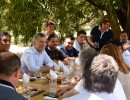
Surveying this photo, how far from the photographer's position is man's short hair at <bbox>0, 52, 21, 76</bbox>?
2.25m

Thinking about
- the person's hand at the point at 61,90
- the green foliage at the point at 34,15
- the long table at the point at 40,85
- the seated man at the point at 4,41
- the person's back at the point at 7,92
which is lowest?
the long table at the point at 40,85

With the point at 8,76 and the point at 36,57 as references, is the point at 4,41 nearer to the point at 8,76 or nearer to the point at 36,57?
the point at 36,57

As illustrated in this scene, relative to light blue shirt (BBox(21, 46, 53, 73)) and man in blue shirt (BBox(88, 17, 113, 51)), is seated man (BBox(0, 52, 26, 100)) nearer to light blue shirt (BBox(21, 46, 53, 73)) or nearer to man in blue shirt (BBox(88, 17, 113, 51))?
light blue shirt (BBox(21, 46, 53, 73))

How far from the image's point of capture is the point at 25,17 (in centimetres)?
679

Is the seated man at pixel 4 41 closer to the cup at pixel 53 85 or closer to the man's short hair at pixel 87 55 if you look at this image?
the cup at pixel 53 85

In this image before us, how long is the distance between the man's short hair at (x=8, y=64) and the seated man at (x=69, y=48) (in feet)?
11.6

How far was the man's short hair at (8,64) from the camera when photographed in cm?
225

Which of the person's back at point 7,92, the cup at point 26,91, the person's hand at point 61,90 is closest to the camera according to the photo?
the person's back at point 7,92

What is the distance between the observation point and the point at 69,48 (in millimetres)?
6121

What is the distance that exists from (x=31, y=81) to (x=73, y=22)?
469cm

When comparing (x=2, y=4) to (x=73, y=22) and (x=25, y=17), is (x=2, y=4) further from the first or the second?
(x=73, y=22)

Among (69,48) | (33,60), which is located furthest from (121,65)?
(69,48)

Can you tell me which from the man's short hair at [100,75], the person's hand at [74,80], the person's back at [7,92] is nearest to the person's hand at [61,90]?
the person's hand at [74,80]

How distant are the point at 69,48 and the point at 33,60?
1.37 meters
